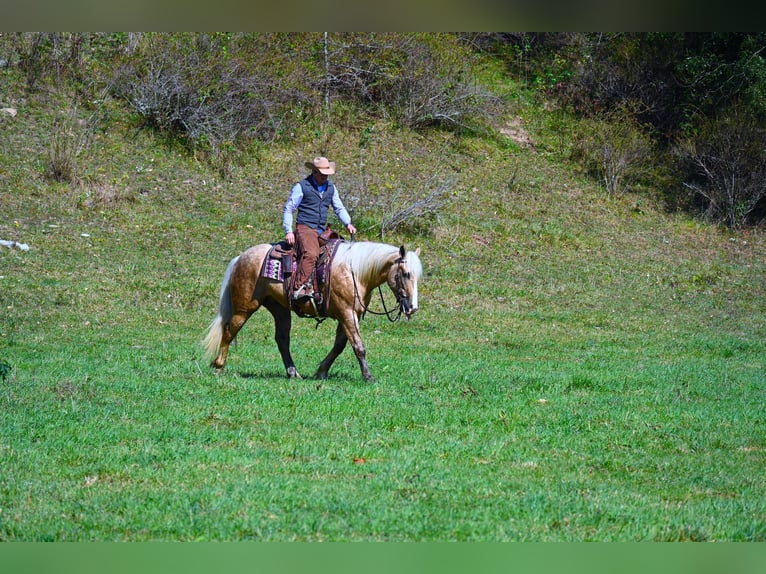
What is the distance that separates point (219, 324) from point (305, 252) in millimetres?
1655

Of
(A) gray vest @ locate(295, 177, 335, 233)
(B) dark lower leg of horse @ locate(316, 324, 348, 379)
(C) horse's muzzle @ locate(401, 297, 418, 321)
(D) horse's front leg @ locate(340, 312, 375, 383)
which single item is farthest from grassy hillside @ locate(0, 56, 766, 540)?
(A) gray vest @ locate(295, 177, 335, 233)

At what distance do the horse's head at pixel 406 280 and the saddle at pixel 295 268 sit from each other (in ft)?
3.28

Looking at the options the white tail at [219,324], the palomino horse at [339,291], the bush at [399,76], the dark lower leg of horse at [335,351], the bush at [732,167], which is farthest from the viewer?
the bush at [399,76]

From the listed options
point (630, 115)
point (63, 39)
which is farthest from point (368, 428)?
point (630, 115)

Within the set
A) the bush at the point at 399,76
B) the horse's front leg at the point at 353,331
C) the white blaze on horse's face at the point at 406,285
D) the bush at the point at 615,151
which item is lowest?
the horse's front leg at the point at 353,331

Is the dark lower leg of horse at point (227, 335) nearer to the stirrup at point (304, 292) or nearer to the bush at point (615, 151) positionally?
the stirrup at point (304, 292)

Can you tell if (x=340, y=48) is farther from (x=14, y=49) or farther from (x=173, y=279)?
(x=173, y=279)

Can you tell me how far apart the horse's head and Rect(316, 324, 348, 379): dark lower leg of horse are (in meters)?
1.10

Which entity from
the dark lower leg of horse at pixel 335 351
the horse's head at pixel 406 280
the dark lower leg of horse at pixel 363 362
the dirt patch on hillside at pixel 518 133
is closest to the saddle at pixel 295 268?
the dark lower leg of horse at pixel 335 351

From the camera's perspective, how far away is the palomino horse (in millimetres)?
10469

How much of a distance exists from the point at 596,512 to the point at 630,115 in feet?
86.0

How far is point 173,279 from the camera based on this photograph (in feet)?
60.6

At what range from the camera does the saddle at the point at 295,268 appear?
35.9 ft

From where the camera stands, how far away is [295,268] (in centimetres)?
1091
